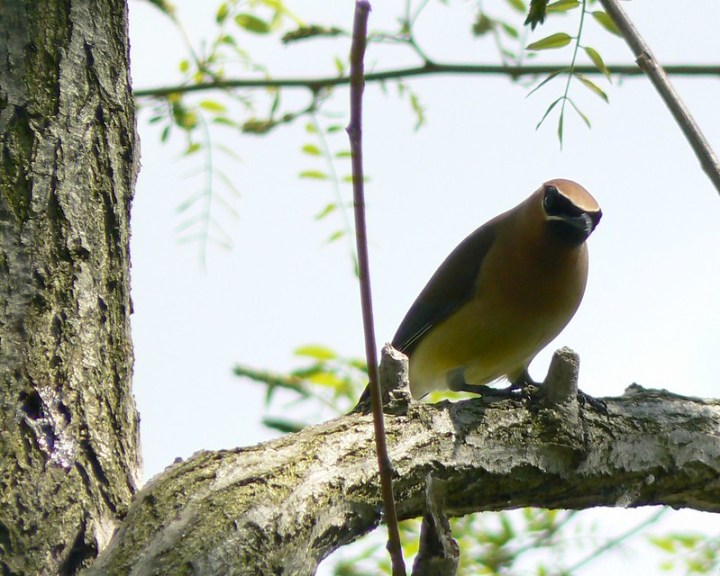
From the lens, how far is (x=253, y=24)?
19.9ft

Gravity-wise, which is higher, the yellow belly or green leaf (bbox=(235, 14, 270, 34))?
green leaf (bbox=(235, 14, 270, 34))

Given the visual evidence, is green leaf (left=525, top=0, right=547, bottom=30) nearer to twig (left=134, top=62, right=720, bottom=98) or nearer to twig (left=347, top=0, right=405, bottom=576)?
twig (left=347, top=0, right=405, bottom=576)

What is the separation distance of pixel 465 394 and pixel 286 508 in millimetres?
2961

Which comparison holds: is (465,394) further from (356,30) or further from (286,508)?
(356,30)

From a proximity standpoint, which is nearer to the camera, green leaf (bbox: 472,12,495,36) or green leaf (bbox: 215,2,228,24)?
green leaf (bbox: 472,12,495,36)

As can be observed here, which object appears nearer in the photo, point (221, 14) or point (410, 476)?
point (410, 476)

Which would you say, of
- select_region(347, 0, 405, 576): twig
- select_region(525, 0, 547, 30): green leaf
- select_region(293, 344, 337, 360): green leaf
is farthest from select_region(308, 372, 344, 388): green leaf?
select_region(347, 0, 405, 576): twig

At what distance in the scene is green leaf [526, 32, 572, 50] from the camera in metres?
3.90

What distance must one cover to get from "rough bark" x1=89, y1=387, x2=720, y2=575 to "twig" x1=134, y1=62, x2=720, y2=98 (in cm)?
162

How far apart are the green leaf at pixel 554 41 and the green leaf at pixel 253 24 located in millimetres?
2471

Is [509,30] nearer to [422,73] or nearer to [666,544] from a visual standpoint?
[422,73]

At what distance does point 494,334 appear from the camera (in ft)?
19.5

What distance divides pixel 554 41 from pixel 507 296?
2216 mm

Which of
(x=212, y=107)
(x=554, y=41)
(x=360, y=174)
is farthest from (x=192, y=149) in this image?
(x=360, y=174)
